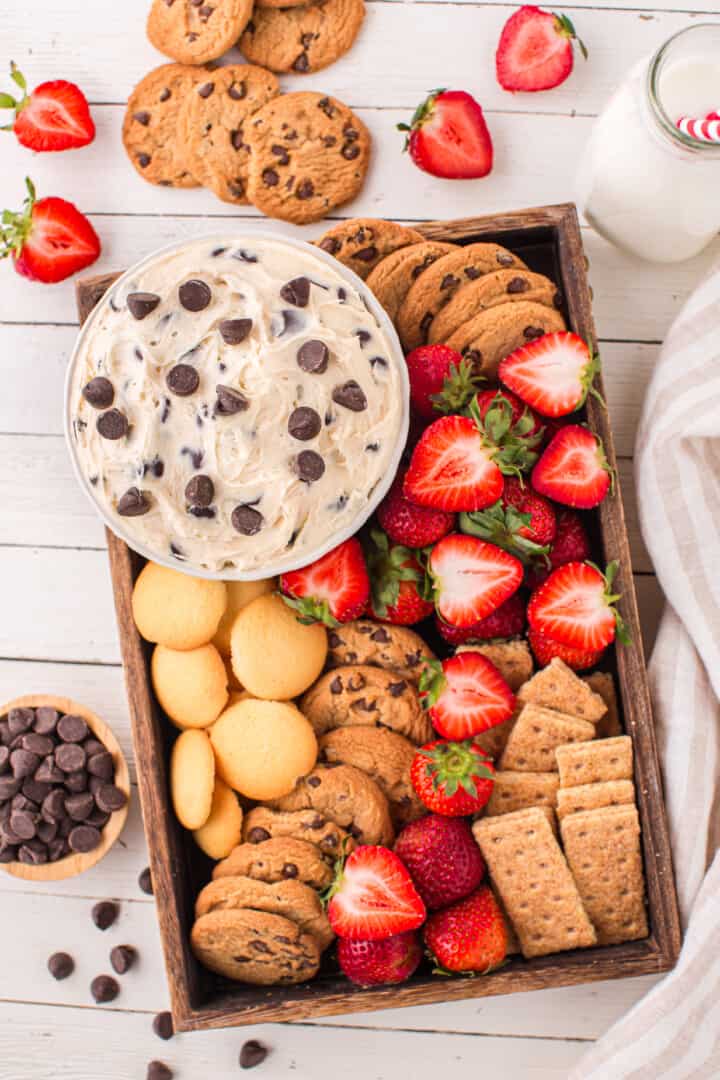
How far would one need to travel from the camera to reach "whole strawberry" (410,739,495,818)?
147 cm

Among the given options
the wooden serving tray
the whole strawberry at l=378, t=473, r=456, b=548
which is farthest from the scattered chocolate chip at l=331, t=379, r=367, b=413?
the wooden serving tray

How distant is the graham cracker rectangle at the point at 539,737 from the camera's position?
1.53 meters

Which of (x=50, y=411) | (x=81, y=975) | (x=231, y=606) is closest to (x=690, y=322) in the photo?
(x=231, y=606)

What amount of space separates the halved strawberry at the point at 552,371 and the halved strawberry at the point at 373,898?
0.68 meters

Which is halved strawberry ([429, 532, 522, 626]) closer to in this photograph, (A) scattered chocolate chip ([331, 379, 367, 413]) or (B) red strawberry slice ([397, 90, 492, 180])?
(A) scattered chocolate chip ([331, 379, 367, 413])

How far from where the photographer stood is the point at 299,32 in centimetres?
175

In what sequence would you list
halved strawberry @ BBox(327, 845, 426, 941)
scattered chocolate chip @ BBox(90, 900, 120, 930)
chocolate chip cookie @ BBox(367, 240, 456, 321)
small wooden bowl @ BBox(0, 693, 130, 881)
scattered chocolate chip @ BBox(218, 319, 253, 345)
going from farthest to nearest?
scattered chocolate chip @ BBox(90, 900, 120, 930)
small wooden bowl @ BBox(0, 693, 130, 881)
chocolate chip cookie @ BBox(367, 240, 456, 321)
halved strawberry @ BBox(327, 845, 426, 941)
scattered chocolate chip @ BBox(218, 319, 253, 345)

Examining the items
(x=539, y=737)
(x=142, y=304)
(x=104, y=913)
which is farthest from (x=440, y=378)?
(x=104, y=913)

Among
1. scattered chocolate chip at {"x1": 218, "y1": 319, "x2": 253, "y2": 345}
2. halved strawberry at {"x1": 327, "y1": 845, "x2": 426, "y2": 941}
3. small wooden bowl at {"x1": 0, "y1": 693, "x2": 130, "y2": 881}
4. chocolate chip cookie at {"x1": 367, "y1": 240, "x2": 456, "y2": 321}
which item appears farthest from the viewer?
small wooden bowl at {"x1": 0, "y1": 693, "x2": 130, "y2": 881}

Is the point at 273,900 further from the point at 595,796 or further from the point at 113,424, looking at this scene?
the point at 113,424

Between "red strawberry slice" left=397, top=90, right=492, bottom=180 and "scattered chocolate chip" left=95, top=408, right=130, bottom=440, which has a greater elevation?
"red strawberry slice" left=397, top=90, right=492, bottom=180

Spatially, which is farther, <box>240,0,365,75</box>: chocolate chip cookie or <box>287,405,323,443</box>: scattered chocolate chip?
<box>240,0,365,75</box>: chocolate chip cookie

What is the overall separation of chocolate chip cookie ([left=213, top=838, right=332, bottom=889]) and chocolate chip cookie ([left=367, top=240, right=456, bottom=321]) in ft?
2.59

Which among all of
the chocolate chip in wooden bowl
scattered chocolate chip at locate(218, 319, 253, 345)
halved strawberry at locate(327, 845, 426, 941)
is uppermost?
the chocolate chip in wooden bowl
